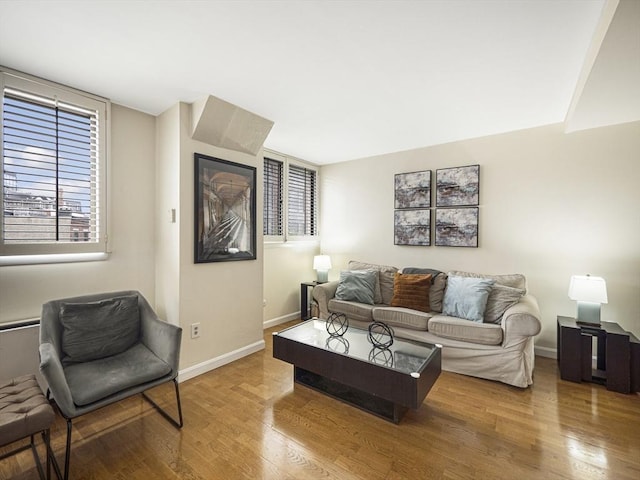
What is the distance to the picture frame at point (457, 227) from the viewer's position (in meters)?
3.45

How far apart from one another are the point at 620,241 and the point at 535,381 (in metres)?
1.55

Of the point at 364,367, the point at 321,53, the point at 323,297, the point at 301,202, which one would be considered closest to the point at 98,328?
the point at 364,367

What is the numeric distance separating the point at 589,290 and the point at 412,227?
72.0 inches

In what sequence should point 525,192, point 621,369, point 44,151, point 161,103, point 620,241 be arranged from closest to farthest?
point 44,151 → point 621,369 → point 161,103 → point 620,241 → point 525,192

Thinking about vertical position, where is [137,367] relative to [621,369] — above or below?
above

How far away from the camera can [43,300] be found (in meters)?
2.20

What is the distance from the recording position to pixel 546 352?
10.2 feet

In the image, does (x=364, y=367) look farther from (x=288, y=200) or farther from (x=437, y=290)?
(x=288, y=200)

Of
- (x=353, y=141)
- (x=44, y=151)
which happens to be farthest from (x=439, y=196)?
(x=44, y=151)

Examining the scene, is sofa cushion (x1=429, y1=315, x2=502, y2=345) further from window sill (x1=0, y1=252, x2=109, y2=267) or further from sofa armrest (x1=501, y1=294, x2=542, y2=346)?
window sill (x1=0, y1=252, x2=109, y2=267)

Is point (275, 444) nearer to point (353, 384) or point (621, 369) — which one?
point (353, 384)

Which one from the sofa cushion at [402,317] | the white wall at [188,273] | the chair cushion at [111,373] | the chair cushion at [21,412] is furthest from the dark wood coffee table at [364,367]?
the chair cushion at [21,412]

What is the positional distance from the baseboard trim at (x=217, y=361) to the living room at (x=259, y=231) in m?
0.01

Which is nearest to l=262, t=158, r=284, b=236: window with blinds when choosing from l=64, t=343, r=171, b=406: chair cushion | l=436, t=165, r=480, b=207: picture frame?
l=436, t=165, r=480, b=207: picture frame
